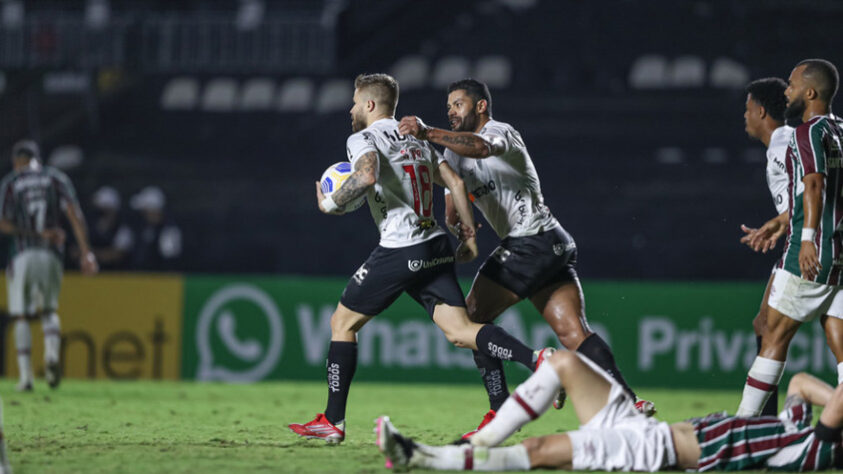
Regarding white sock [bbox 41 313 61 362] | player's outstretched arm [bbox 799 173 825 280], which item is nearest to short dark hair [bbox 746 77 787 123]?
player's outstretched arm [bbox 799 173 825 280]

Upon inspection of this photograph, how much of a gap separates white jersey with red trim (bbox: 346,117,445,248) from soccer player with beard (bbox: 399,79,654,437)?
28 cm

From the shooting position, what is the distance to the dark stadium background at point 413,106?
55.6 ft

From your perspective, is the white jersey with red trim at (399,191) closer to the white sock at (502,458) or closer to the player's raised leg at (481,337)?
the player's raised leg at (481,337)

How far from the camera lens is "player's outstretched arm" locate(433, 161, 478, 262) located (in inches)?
254

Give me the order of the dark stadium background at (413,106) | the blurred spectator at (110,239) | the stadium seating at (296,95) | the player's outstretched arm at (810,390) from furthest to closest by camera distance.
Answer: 1. the stadium seating at (296,95)
2. the dark stadium background at (413,106)
3. the blurred spectator at (110,239)
4. the player's outstretched arm at (810,390)

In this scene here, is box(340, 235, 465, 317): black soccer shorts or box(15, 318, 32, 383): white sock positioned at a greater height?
box(340, 235, 465, 317): black soccer shorts

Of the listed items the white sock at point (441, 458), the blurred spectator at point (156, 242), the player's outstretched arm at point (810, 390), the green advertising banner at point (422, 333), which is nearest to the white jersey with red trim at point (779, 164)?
the player's outstretched arm at point (810, 390)

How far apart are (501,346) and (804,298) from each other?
173 cm

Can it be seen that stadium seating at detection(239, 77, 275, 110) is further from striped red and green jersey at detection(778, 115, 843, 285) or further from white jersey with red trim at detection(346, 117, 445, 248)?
striped red and green jersey at detection(778, 115, 843, 285)

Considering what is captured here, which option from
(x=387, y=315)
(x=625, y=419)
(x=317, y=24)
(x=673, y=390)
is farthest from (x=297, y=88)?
(x=625, y=419)

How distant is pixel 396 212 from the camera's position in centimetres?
655

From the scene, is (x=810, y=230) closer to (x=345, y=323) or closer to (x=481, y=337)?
(x=481, y=337)

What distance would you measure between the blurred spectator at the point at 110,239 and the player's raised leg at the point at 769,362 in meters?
10.6

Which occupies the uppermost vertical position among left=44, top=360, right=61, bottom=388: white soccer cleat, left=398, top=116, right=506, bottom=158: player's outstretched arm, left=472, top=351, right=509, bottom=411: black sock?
left=398, top=116, right=506, bottom=158: player's outstretched arm
